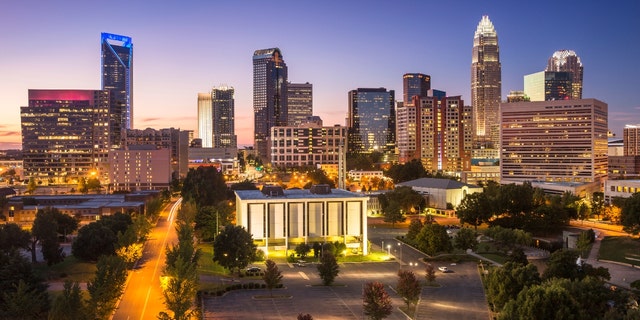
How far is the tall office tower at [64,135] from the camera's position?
177 metres

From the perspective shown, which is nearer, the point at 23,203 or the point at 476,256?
the point at 476,256

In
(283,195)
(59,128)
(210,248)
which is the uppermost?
(59,128)

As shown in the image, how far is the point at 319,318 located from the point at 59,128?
164240mm

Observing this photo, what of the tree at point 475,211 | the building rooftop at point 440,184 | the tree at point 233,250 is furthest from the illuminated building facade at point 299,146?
the tree at point 233,250

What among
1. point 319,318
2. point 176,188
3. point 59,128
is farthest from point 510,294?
point 59,128

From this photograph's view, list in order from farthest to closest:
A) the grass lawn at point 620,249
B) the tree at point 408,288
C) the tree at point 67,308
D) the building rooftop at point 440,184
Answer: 1. the building rooftop at point 440,184
2. the grass lawn at point 620,249
3. the tree at point 408,288
4. the tree at point 67,308

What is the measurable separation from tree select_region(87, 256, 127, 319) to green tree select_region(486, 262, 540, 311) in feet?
90.3

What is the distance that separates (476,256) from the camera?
65250 millimetres

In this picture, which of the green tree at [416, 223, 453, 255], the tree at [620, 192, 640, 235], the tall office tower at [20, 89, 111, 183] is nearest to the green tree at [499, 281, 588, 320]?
the green tree at [416, 223, 453, 255]

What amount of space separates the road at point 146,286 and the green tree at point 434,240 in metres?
30.0

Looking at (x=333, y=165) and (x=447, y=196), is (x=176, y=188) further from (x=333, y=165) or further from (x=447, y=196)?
(x=447, y=196)

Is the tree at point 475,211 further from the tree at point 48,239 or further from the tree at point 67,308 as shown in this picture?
the tree at point 67,308

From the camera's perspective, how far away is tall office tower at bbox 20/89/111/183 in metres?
177

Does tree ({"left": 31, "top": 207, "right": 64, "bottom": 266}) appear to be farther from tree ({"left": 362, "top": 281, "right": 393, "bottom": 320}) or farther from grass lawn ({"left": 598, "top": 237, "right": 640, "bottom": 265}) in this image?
grass lawn ({"left": 598, "top": 237, "right": 640, "bottom": 265})
